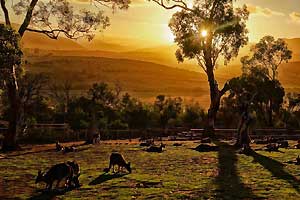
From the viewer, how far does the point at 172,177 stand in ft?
69.1

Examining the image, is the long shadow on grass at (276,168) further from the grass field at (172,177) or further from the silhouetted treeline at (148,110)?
the silhouetted treeline at (148,110)

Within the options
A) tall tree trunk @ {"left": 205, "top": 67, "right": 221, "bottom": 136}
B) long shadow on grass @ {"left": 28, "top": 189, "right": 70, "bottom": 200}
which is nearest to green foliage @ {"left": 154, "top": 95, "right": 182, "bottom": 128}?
tall tree trunk @ {"left": 205, "top": 67, "right": 221, "bottom": 136}

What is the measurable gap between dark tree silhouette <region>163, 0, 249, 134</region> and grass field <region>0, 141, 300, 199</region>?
24.1 m

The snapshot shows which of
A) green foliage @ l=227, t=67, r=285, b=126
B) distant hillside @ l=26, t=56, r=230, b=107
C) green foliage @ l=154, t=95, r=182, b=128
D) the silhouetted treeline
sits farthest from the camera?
distant hillside @ l=26, t=56, r=230, b=107

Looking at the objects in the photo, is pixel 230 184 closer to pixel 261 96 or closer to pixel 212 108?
pixel 212 108

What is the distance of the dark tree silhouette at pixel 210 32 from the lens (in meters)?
54.0

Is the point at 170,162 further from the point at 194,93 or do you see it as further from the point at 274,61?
the point at 194,93

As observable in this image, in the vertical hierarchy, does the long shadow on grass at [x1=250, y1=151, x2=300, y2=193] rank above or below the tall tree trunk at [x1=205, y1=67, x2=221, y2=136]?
below

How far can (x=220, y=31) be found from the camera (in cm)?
5491

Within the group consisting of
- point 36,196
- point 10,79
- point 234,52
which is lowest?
point 36,196

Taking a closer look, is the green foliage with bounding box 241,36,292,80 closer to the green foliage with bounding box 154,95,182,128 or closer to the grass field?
the green foliage with bounding box 154,95,182,128

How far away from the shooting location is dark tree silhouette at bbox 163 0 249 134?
54.0 metres

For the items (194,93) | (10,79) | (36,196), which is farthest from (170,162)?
(194,93)

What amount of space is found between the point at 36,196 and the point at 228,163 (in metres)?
13.0
